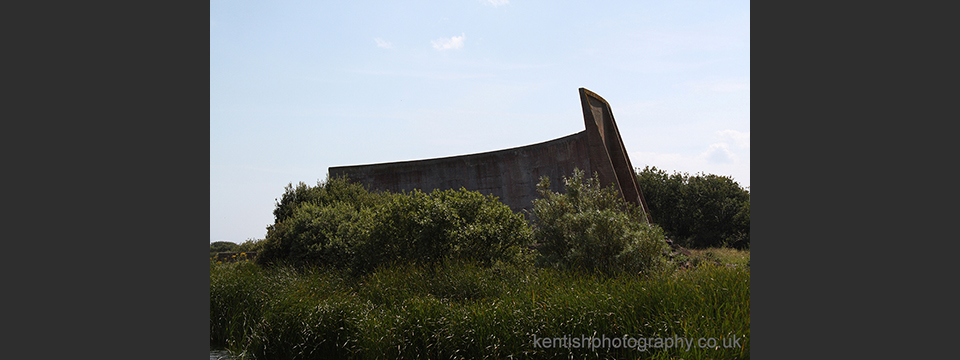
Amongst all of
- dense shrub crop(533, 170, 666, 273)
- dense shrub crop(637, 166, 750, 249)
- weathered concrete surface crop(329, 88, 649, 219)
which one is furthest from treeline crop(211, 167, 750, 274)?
dense shrub crop(637, 166, 750, 249)

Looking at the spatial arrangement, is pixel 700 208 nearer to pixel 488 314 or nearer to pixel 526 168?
pixel 526 168

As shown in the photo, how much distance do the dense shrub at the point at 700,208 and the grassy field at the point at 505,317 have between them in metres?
17.2

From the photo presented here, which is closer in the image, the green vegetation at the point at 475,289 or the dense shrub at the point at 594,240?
the green vegetation at the point at 475,289

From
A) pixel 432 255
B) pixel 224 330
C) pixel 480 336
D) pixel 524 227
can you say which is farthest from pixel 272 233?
pixel 480 336

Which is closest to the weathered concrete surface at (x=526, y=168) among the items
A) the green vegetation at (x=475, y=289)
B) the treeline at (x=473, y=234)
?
the treeline at (x=473, y=234)

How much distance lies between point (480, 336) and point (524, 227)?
160 inches

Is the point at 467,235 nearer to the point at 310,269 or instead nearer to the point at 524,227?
the point at 524,227

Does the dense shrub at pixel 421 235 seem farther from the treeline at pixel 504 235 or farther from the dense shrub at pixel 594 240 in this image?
the dense shrub at pixel 594 240

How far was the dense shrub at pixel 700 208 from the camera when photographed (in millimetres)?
24422

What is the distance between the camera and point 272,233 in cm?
1497

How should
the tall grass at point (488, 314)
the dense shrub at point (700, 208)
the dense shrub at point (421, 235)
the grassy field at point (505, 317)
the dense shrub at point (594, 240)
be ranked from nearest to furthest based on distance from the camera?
the grassy field at point (505, 317)
the tall grass at point (488, 314)
the dense shrub at point (594, 240)
the dense shrub at point (421, 235)
the dense shrub at point (700, 208)

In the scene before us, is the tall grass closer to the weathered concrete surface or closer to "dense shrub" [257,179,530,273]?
"dense shrub" [257,179,530,273]

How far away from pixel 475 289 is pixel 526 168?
10.8 metres

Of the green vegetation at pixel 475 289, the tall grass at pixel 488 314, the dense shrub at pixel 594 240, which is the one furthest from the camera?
the dense shrub at pixel 594 240
